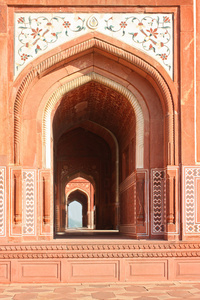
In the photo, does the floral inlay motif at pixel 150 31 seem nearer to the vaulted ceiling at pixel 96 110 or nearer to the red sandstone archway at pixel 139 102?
the red sandstone archway at pixel 139 102

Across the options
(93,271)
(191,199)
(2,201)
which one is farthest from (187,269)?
(2,201)

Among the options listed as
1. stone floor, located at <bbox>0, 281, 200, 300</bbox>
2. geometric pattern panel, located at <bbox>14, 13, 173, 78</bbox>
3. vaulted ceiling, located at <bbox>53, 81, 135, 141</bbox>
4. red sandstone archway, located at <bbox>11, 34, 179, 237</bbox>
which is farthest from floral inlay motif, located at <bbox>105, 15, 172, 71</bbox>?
stone floor, located at <bbox>0, 281, 200, 300</bbox>

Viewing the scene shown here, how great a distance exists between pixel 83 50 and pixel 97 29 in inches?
14.6

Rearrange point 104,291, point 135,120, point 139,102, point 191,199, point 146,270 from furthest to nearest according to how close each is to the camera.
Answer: point 135,120 < point 139,102 < point 191,199 < point 146,270 < point 104,291

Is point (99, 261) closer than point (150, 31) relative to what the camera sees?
Yes

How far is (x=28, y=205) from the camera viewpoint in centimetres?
682

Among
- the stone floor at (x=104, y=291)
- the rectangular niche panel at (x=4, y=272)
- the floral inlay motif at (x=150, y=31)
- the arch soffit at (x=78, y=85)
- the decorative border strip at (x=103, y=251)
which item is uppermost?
the floral inlay motif at (x=150, y=31)

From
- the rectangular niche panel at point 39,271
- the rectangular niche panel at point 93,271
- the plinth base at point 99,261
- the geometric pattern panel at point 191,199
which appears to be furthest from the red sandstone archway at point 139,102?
the rectangular niche panel at point 39,271

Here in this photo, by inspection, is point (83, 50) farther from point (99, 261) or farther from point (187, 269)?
point (187, 269)

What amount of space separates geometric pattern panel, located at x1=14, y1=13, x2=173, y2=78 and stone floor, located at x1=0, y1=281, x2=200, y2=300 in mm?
3003

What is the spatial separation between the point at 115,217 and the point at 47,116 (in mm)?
5181

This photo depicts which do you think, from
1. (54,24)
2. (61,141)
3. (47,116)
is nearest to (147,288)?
(47,116)

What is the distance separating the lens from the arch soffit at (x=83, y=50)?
22.6 feet

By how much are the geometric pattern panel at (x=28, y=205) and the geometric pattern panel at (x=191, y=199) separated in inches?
85.0
